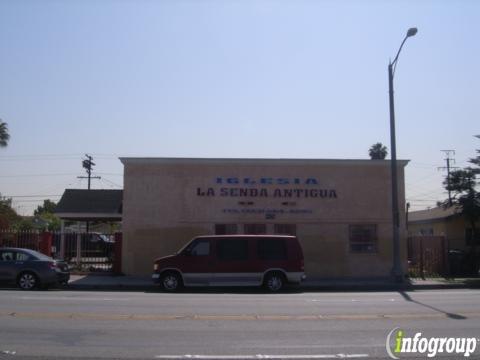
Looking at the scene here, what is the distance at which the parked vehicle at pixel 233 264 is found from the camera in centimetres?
1931

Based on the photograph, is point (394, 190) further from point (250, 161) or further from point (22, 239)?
point (22, 239)

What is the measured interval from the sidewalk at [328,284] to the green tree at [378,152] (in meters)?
42.3

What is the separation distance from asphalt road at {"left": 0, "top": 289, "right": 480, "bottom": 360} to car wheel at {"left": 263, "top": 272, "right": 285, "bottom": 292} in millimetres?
2999

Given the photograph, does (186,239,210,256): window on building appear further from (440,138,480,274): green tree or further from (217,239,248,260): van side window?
(440,138,480,274): green tree

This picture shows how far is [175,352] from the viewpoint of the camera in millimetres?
8570

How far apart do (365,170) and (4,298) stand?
51.0 feet

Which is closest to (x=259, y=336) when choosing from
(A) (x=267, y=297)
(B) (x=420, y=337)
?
(B) (x=420, y=337)

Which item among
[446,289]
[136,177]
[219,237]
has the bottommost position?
[446,289]

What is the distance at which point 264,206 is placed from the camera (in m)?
24.7

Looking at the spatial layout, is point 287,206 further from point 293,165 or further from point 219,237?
point 219,237

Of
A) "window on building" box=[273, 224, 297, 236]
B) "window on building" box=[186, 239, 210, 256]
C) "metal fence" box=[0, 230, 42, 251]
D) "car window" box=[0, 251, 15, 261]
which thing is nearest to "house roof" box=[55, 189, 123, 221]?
"metal fence" box=[0, 230, 42, 251]

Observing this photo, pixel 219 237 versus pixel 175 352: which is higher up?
pixel 219 237

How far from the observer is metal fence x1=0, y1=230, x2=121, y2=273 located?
2556cm

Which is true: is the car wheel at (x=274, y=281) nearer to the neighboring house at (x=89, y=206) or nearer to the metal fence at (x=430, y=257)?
the metal fence at (x=430, y=257)
